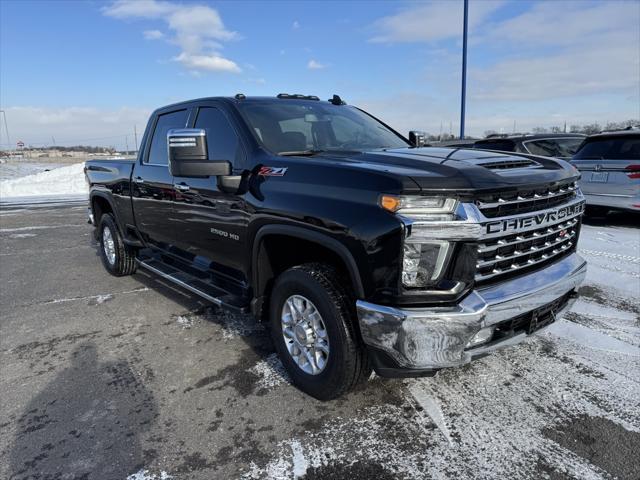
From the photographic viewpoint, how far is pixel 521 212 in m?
2.68

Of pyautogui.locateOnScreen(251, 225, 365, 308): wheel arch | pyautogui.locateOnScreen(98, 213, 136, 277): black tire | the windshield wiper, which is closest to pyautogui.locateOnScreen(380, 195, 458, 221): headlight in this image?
pyautogui.locateOnScreen(251, 225, 365, 308): wheel arch

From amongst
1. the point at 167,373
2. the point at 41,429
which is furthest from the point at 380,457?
the point at 41,429

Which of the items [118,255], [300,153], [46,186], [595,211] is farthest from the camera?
[46,186]

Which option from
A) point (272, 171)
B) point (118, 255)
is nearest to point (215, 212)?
point (272, 171)

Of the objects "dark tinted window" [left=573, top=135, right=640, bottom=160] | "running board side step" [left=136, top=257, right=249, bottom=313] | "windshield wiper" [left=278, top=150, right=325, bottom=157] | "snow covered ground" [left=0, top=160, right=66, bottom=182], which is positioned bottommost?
"running board side step" [left=136, top=257, right=249, bottom=313]

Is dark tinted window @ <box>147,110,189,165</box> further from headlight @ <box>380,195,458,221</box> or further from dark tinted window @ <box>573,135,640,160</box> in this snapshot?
dark tinted window @ <box>573,135,640,160</box>

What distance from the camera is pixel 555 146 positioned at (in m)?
9.10

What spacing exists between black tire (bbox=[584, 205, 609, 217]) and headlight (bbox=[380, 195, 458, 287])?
7.27 meters

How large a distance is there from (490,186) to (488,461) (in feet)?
4.68

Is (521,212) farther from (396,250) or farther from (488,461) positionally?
(488,461)

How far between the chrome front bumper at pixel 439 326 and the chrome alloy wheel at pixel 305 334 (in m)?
0.47

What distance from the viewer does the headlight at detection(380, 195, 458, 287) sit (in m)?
2.33

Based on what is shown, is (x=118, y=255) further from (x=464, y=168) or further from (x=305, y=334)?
(x=464, y=168)

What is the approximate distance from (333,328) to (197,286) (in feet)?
6.24
